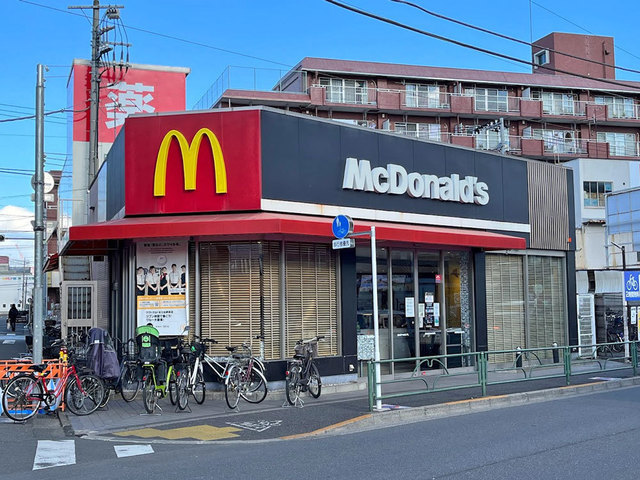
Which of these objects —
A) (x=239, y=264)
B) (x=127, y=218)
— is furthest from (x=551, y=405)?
(x=127, y=218)

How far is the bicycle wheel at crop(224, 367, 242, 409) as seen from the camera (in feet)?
42.8

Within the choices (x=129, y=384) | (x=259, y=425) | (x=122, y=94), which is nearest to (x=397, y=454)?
(x=259, y=425)

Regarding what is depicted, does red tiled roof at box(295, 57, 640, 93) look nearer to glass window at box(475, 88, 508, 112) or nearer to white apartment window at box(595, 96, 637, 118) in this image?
glass window at box(475, 88, 508, 112)

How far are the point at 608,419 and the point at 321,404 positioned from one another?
16.5ft

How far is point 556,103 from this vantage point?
50406mm

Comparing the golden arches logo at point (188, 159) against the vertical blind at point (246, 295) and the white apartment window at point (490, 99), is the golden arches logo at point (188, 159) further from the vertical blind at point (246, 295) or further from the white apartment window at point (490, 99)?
the white apartment window at point (490, 99)

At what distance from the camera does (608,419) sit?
38.2 feet

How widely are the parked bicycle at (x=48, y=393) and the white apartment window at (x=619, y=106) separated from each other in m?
47.0

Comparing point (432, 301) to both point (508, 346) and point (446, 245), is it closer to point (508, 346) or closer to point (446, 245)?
point (446, 245)

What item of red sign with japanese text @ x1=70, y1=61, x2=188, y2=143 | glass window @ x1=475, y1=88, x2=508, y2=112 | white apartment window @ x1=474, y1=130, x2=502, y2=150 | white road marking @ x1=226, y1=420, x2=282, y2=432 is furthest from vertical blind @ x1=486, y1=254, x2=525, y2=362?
glass window @ x1=475, y1=88, x2=508, y2=112

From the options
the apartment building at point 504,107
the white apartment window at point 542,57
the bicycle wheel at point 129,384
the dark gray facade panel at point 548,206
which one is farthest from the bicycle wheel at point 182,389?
the white apartment window at point 542,57

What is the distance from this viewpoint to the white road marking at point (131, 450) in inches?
377

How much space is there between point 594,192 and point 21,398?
133ft

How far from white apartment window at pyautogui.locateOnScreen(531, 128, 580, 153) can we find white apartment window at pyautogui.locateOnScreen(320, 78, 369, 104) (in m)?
12.4
